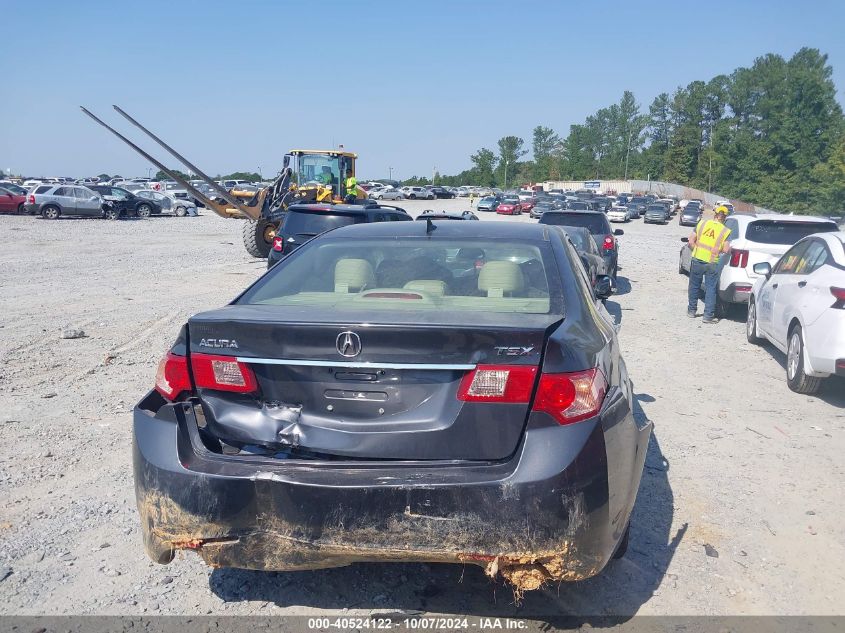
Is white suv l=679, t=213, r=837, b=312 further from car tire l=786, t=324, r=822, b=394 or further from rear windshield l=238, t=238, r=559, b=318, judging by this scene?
rear windshield l=238, t=238, r=559, b=318

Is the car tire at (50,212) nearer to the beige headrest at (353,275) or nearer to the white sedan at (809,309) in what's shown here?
the white sedan at (809,309)

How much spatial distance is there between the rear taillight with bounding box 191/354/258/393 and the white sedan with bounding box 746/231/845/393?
570 centimetres

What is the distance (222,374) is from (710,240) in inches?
392

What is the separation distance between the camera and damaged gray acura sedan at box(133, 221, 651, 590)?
284 cm

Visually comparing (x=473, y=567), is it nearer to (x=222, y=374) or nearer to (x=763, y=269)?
(x=222, y=374)

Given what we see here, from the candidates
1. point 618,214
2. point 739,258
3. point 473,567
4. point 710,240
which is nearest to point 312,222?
point 710,240

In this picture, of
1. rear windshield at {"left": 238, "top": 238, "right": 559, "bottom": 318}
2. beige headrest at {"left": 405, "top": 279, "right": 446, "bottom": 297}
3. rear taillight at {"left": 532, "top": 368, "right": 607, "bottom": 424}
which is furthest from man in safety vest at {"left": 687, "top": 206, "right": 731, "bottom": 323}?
rear taillight at {"left": 532, "top": 368, "right": 607, "bottom": 424}

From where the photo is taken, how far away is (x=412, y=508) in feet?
9.33

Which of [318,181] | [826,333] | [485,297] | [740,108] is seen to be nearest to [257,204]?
[318,181]

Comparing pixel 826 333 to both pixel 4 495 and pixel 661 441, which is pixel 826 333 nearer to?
pixel 661 441

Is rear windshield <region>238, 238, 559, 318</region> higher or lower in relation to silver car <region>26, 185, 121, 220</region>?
higher

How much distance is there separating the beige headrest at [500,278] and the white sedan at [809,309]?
166 inches

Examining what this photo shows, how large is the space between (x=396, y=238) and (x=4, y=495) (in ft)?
9.27

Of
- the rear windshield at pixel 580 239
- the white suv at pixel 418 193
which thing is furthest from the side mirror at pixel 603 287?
the white suv at pixel 418 193
